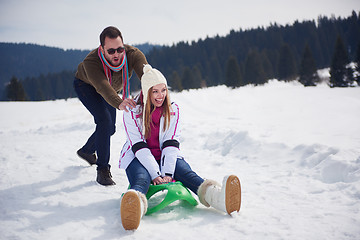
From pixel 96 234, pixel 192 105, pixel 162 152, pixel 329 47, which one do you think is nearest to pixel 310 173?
pixel 162 152

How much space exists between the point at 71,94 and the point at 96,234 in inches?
3041

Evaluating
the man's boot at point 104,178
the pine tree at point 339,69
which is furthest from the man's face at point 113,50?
the pine tree at point 339,69

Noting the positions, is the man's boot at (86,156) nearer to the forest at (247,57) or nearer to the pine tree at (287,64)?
the forest at (247,57)

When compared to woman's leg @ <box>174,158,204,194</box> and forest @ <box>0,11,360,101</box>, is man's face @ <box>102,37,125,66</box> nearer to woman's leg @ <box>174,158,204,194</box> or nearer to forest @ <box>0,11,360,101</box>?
woman's leg @ <box>174,158,204,194</box>

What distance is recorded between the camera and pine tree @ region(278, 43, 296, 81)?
4484 cm

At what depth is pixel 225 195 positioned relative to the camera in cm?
221

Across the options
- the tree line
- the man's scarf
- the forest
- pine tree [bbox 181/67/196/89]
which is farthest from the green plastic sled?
pine tree [bbox 181/67/196/89]

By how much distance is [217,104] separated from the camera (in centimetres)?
1716

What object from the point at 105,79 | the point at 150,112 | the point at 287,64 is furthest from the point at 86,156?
the point at 287,64

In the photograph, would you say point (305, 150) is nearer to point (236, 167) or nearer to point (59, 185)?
point (236, 167)

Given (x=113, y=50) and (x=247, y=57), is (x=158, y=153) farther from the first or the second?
(x=247, y=57)

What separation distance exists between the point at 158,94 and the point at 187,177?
91cm

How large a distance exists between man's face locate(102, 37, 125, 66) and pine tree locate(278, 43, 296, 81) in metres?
46.7

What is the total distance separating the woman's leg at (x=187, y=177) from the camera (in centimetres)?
254
